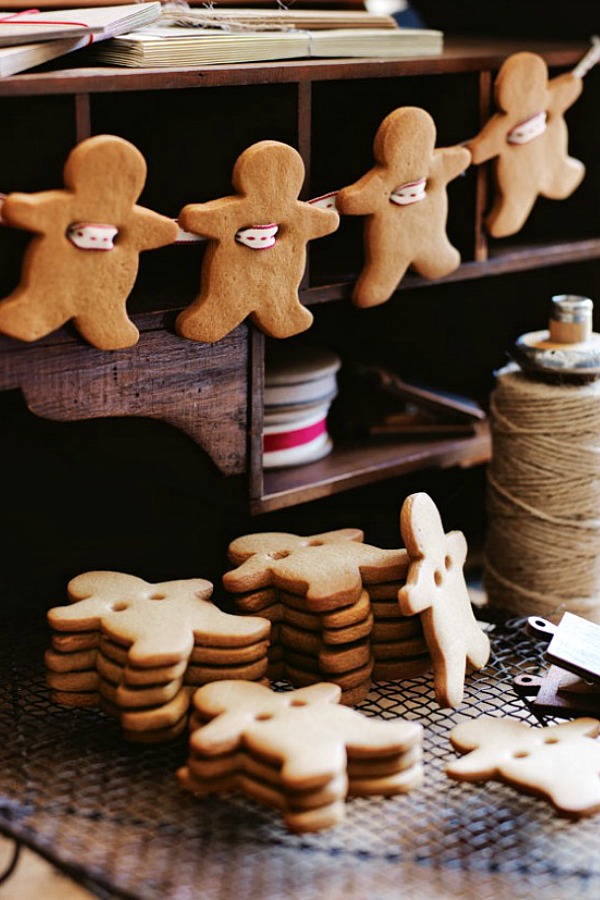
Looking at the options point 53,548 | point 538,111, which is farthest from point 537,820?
point 538,111

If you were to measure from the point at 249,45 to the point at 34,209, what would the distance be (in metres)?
0.34

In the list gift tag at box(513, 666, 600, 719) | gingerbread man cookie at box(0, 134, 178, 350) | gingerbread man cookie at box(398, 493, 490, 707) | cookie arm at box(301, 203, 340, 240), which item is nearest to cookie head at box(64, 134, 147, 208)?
gingerbread man cookie at box(0, 134, 178, 350)

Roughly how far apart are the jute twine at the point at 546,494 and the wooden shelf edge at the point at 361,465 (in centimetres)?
10

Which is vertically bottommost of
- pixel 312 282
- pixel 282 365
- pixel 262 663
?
pixel 262 663

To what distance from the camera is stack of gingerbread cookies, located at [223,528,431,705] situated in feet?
4.27

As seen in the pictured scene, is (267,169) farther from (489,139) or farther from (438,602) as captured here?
(438,602)

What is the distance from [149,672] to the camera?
121 cm

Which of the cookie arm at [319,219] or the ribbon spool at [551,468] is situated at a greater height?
the cookie arm at [319,219]

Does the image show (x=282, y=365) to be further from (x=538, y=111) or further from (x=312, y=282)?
(x=538, y=111)

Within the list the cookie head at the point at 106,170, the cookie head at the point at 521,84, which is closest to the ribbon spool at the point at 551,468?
the cookie head at the point at 521,84

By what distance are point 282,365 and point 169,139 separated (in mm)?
331

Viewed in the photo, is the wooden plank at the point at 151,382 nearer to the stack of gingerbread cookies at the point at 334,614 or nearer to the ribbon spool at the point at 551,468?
the stack of gingerbread cookies at the point at 334,614

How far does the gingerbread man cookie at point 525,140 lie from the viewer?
Answer: 5.14 ft

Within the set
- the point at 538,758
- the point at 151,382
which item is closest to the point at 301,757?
the point at 538,758
